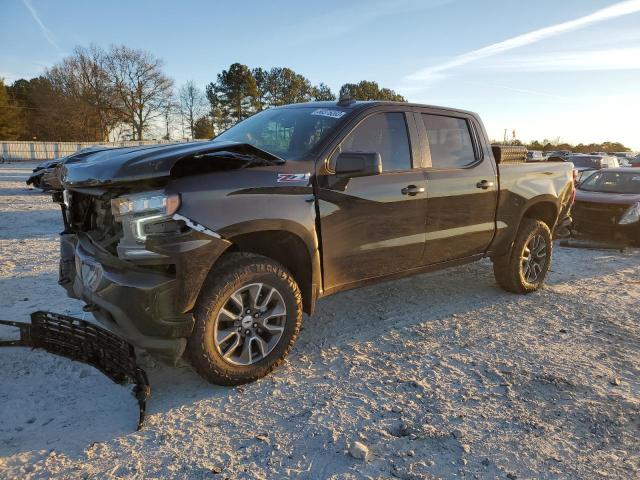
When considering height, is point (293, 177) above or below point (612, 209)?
above

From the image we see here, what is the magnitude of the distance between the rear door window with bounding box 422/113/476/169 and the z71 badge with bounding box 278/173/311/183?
4.98ft

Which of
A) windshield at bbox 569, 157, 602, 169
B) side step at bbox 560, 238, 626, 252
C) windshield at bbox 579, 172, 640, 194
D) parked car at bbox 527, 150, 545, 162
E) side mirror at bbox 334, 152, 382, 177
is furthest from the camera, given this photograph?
windshield at bbox 569, 157, 602, 169

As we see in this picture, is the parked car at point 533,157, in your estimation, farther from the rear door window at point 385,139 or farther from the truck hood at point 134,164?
the truck hood at point 134,164

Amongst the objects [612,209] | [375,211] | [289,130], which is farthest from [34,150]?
[375,211]

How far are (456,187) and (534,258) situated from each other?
5.82ft

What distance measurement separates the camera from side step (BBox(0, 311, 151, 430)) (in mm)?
3096

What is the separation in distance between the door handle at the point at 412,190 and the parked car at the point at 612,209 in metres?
6.36

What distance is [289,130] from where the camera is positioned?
13.3 ft

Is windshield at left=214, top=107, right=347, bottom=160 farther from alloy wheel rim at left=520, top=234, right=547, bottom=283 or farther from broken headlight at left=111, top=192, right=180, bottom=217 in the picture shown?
alloy wheel rim at left=520, top=234, right=547, bottom=283

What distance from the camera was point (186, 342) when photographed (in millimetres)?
3027

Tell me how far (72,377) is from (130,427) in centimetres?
80

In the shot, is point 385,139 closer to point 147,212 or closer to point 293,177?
point 293,177

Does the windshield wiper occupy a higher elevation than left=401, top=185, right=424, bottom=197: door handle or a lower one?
higher

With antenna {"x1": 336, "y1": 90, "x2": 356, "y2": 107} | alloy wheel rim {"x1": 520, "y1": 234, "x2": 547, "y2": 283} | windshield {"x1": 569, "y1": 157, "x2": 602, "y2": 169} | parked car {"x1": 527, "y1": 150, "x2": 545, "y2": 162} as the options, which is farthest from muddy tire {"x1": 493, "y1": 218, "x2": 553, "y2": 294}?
windshield {"x1": 569, "y1": 157, "x2": 602, "y2": 169}
